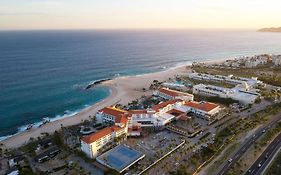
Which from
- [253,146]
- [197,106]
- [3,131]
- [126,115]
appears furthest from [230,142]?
[3,131]

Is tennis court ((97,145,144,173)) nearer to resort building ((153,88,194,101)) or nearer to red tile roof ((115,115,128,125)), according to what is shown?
red tile roof ((115,115,128,125))

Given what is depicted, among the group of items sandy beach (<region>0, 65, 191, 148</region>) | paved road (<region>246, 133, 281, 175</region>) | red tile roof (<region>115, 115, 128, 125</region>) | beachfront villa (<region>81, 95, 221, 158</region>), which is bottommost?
sandy beach (<region>0, 65, 191, 148</region>)

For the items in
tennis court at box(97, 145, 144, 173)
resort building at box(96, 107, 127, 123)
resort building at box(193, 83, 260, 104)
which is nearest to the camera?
tennis court at box(97, 145, 144, 173)

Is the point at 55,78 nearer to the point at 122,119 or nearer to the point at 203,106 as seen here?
the point at 122,119

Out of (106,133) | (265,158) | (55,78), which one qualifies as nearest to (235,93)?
(265,158)

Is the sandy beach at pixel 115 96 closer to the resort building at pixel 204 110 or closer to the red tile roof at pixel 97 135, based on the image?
the red tile roof at pixel 97 135

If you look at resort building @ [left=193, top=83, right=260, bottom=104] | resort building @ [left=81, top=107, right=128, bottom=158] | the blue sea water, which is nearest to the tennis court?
resort building @ [left=81, top=107, right=128, bottom=158]

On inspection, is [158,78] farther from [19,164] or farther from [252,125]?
[19,164]
